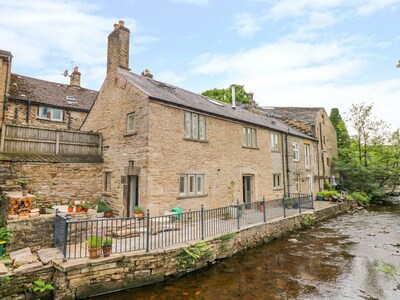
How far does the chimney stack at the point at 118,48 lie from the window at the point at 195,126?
5.57 meters

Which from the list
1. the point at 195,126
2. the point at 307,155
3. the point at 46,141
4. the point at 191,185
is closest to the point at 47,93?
the point at 46,141

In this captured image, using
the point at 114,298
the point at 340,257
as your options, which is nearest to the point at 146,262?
the point at 114,298

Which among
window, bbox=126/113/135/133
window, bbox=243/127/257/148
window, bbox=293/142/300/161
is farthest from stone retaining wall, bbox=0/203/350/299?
window, bbox=293/142/300/161

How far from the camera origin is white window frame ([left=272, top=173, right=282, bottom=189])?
65.6ft

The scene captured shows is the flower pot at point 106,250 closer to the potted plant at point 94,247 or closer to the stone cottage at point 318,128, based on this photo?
the potted plant at point 94,247

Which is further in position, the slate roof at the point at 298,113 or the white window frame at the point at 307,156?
the slate roof at the point at 298,113

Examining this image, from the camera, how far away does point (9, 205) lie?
8500 millimetres

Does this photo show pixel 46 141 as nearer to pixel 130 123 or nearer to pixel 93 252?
pixel 130 123

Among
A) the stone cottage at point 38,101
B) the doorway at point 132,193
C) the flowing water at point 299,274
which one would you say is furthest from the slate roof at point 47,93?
the flowing water at point 299,274

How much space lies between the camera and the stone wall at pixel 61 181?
1165cm

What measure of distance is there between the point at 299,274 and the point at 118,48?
597 inches

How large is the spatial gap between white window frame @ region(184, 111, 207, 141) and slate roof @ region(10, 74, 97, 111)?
13.1 m

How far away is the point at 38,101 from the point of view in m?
19.5

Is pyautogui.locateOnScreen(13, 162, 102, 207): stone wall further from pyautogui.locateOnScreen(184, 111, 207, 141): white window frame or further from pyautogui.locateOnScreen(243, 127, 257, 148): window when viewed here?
pyautogui.locateOnScreen(243, 127, 257, 148): window
